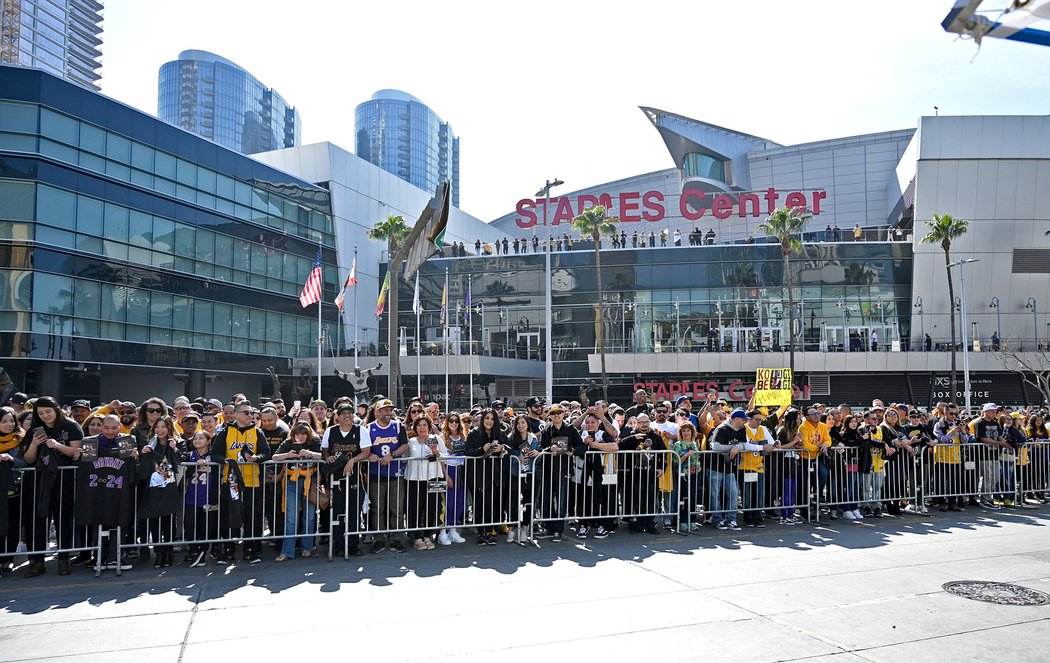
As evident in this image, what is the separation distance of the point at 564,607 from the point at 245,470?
4.37 m

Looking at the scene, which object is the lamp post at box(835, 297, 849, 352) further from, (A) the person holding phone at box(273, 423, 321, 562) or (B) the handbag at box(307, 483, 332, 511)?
(A) the person holding phone at box(273, 423, 321, 562)

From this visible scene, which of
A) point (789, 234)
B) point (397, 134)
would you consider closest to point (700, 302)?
point (789, 234)

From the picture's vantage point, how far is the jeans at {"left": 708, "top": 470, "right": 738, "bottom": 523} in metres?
11.3

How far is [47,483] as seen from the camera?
8.33m

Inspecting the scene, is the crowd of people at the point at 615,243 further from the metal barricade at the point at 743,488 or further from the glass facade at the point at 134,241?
the metal barricade at the point at 743,488

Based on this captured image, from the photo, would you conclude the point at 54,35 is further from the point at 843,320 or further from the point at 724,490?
the point at 724,490

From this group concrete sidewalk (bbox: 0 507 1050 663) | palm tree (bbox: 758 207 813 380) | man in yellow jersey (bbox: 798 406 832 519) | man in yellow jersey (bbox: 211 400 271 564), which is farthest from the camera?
palm tree (bbox: 758 207 813 380)

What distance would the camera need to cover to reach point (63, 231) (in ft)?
107

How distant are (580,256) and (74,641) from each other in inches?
1772

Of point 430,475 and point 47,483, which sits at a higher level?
point 47,483

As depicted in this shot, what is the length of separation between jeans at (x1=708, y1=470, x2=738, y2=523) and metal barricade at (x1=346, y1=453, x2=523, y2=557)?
121 inches

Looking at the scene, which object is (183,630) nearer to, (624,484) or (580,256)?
(624,484)

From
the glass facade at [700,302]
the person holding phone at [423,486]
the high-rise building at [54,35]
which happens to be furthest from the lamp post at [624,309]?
the high-rise building at [54,35]

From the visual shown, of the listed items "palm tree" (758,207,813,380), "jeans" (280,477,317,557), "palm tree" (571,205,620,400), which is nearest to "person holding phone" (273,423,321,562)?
"jeans" (280,477,317,557)
